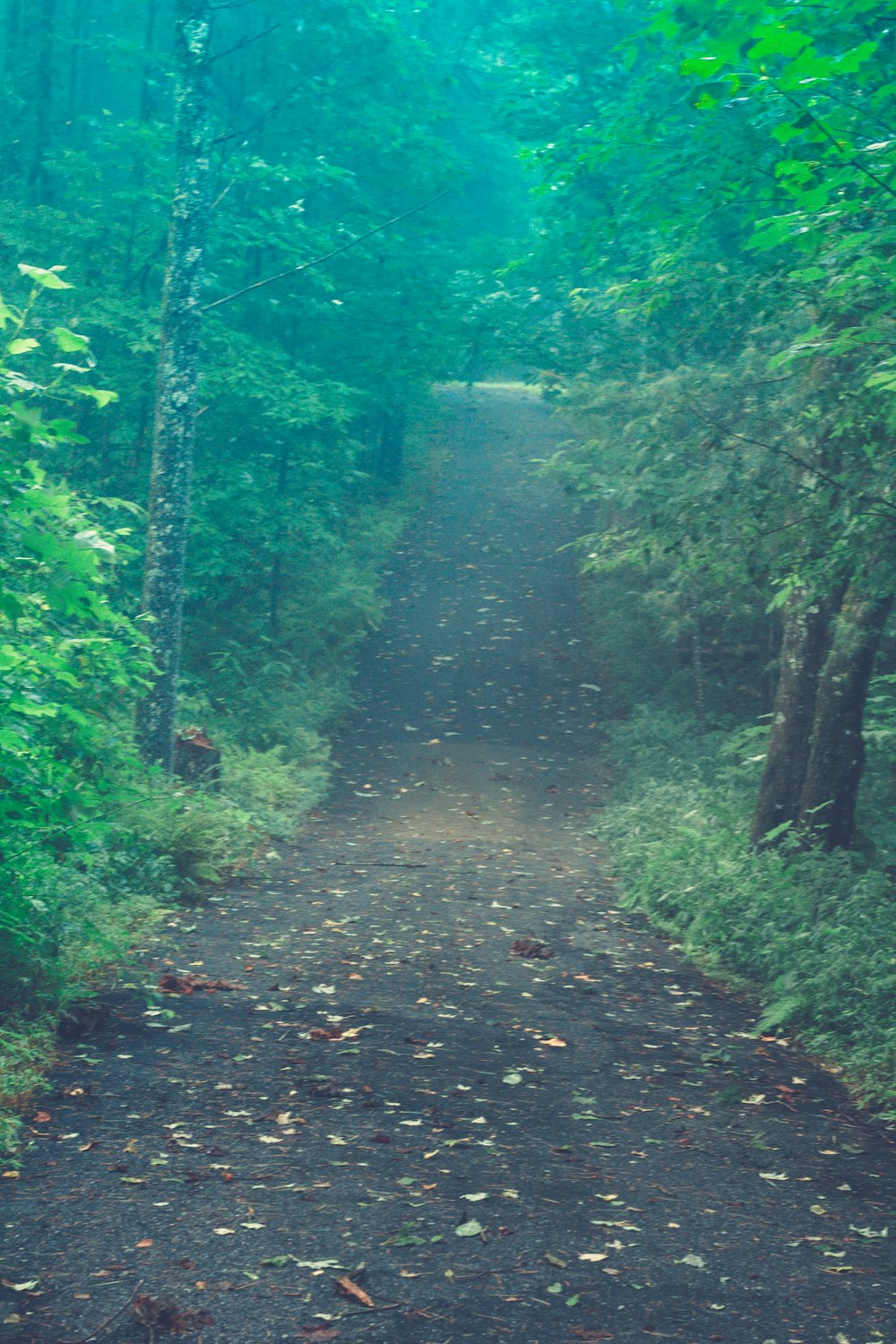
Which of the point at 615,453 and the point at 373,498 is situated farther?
the point at 373,498

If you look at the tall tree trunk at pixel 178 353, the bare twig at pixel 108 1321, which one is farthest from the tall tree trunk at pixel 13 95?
A: the bare twig at pixel 108 1321

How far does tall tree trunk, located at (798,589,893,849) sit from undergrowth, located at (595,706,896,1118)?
32 cm

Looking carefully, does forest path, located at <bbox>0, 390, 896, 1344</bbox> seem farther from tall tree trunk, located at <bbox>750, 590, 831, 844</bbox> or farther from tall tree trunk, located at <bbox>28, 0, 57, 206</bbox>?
tall tree trunk, located at <bbox>28, 0, 57, 206</bbox>

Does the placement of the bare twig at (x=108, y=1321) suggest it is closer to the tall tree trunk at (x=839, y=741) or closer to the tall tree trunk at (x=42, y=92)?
the tall tree trunk at (x=839, y=741)

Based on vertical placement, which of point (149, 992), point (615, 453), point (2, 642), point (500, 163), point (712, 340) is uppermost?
point (500, 163)

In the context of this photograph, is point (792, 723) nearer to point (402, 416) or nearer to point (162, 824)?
point (162, 824)

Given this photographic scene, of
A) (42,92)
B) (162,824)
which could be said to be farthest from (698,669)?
(42,92)

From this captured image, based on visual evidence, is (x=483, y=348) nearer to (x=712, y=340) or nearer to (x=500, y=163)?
(x=712, y=340)

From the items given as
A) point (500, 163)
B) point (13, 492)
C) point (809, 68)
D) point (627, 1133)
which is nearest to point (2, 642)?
point (13, 492)

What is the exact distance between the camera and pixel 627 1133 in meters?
4.63

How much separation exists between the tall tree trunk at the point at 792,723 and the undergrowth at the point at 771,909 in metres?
0.39

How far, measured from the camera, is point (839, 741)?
8.22 metres

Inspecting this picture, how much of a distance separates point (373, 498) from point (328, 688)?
9.41 m

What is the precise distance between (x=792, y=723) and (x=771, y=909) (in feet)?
6.42
